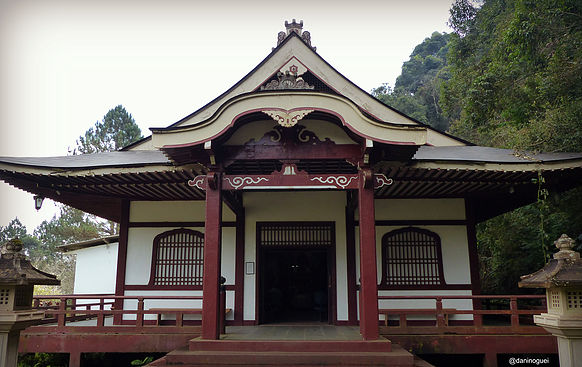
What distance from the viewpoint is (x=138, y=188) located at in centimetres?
911

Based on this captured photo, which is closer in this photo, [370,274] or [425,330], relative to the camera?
[370,274]

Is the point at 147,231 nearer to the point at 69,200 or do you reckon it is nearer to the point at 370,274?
the point at 69,200

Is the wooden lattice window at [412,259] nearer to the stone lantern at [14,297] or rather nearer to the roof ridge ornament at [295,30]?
the roof ridge ornament at [295,30]

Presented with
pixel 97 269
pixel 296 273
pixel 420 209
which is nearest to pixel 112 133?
pixel 97 269

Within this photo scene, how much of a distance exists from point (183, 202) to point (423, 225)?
5.59 meters

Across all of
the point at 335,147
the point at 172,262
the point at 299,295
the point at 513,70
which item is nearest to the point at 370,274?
the point at 335,147

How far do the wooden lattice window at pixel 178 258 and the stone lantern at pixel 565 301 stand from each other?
6.95 m

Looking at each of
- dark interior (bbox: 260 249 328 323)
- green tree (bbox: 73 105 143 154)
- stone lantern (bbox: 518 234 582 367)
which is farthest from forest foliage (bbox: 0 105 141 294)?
stone lantern (bbox: 518 234 582 367)

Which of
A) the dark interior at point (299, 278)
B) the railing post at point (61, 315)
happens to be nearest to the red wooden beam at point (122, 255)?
the railing post at point (61, 315)

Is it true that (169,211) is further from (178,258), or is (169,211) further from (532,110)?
(532,110)

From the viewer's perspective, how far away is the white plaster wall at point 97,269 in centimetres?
1706

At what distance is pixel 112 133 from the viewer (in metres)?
31.7

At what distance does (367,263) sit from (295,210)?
361 cm

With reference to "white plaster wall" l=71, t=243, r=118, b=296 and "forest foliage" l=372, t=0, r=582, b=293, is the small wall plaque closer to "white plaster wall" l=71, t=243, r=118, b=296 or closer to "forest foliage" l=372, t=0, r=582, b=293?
"forest foliage" l=372, t=0, r=582, b=293
